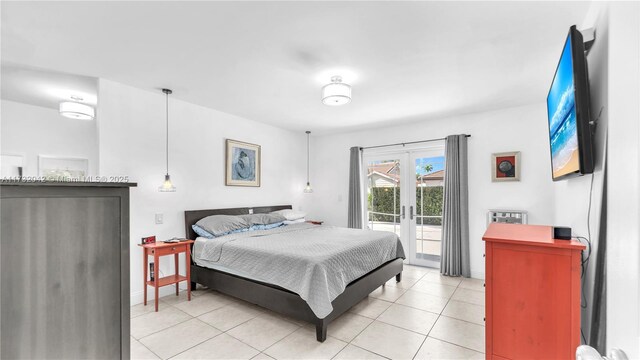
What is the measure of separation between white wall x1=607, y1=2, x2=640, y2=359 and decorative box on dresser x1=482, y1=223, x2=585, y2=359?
55cm

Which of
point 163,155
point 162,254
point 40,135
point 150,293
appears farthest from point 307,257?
point 40,135

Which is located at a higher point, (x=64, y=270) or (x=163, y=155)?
(x=163, y=155)

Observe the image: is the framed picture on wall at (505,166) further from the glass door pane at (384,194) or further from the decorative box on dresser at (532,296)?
the decorative box on dresser at (532,296)

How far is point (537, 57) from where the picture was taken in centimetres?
258

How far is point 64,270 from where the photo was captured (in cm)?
98

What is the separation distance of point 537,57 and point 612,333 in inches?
102

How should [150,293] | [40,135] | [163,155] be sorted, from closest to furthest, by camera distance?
[150,293] → [163,155] → [40,135]

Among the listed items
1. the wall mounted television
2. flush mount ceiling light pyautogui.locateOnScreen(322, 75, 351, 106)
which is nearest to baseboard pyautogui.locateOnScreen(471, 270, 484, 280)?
the wall mounted television

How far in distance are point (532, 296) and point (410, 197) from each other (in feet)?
11.5

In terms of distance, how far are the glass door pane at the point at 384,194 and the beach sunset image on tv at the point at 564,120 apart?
3.06m

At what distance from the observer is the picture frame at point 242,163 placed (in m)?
4.44

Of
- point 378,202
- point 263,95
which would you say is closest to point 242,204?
point 263,95

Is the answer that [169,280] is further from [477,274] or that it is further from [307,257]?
[477,274]

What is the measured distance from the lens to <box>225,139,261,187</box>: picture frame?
4441 millimetres
